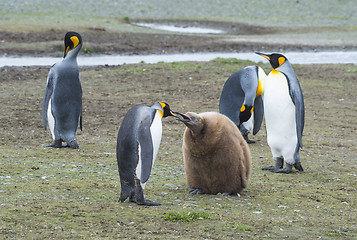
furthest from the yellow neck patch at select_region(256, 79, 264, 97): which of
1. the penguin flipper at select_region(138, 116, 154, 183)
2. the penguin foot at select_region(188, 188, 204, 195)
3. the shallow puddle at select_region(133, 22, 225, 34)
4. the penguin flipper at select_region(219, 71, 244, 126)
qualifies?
the shallow puddle at select_region(133, 22, 225, 34)

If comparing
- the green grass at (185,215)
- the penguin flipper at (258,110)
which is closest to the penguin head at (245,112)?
the penguin flipper at (258,110)

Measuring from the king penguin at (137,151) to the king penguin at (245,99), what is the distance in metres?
3.94

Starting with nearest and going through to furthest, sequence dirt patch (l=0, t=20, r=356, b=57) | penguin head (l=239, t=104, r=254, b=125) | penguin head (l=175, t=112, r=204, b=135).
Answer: penguin head (l=175, t=112, r=204, b=135) < penguin head (l=239, t=104, r=254, b=125) < dirt patch (l=0, t=20, r=356, b=57)

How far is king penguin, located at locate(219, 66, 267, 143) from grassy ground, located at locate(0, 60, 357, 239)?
1.56 feet

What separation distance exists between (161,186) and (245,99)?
3.18m

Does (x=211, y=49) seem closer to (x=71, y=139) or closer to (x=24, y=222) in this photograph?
(x=71, y=139)

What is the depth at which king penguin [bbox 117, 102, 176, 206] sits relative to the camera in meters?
5.10

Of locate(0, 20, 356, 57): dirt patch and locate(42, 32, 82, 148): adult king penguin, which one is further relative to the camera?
locate(0, 20, 356, 57): dirt patch

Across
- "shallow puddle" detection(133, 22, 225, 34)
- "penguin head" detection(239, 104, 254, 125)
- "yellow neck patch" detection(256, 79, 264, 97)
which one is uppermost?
"yellow neck patch" detection(256, 79, 264, 97)

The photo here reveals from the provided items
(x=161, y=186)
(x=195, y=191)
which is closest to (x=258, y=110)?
(x=161, y=186)

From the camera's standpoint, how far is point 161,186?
6168 mm

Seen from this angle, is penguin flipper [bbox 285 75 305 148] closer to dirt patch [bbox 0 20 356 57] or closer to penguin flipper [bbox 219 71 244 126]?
penguin flipper [bbox 219 71 244 126]

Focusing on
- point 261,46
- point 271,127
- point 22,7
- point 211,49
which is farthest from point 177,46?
point 271,127

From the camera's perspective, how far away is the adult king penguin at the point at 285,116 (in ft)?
23.8
